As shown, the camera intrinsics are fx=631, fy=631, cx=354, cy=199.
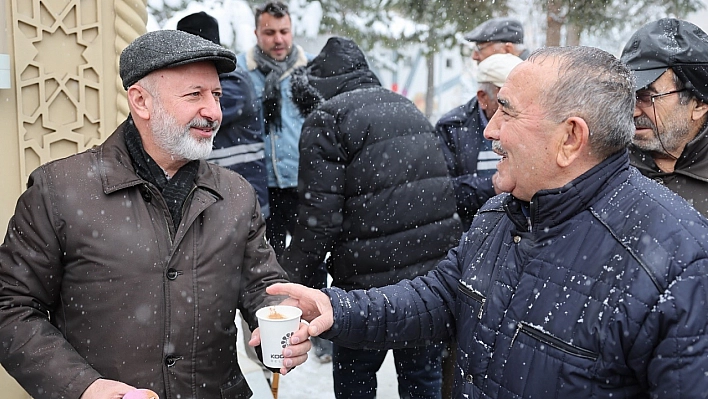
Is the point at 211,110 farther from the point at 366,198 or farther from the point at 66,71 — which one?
the point at 366,198

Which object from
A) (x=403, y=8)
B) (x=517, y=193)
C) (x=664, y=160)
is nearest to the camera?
(x=517, y=193)

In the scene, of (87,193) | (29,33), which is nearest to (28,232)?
(87,193)

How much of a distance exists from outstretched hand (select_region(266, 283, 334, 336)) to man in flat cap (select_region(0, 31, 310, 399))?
98 mm

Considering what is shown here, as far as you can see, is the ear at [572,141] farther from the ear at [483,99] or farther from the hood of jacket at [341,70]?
the ear at [483,99]

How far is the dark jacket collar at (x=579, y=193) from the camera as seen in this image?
1840 millimetres

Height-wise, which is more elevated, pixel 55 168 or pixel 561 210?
pixel 561 210

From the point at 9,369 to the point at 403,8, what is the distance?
1008 cm

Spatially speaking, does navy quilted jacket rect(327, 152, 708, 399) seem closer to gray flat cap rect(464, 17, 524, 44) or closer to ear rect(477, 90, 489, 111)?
ear rect(477, 90, 489, 111)

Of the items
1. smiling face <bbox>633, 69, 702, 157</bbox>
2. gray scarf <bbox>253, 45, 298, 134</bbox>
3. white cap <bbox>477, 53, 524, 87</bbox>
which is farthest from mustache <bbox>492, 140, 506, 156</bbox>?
gray scarf <bbox>253, 45, 298, 134</bbox>

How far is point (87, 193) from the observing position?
2.27 metres

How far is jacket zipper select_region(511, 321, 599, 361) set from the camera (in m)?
1.70

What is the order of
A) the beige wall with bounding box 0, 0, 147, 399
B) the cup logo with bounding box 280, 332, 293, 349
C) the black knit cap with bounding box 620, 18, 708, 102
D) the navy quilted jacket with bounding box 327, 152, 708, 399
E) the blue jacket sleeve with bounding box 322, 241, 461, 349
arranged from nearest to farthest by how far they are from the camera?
the navy quilted jacket with bounding box 327, 152, 708, 399
the cup logo with bounding box 280, 332, 293, 349
the blue jacket sleeve with bounding box 322, 241, 461, 349
the black knit cap with bounding box 620, 18, 708, 102
the beige wall with bounding box 0, 0, 147, 399

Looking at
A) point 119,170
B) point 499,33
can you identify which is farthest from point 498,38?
point 119,170

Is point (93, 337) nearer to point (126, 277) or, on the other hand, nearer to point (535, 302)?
point (126, 277)
